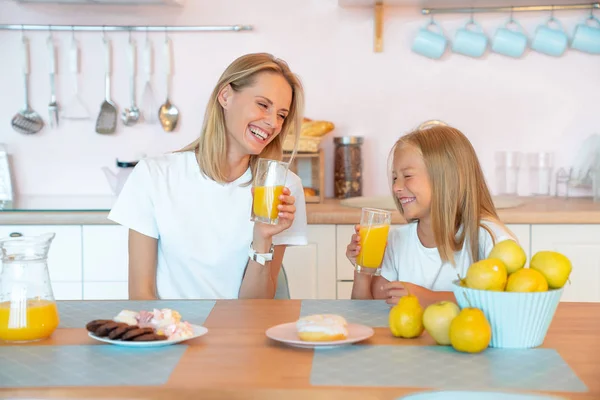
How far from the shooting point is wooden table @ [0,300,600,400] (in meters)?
1.04

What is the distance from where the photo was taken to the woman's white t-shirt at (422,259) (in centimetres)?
175

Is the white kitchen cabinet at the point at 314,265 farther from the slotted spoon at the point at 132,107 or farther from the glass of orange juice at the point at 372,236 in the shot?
the glass of orange juice at the point at 372,236

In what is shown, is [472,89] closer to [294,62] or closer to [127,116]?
[294,62]

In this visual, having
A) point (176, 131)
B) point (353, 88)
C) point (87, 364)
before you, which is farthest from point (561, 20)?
point (87, 364)

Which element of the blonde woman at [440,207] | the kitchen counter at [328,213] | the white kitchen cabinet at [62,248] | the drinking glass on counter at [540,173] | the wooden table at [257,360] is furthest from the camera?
the drinking glass on counter at [540,173]

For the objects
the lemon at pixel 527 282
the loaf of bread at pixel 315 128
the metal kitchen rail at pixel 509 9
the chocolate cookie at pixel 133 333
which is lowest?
the chocolate cookie at pixel 133 333

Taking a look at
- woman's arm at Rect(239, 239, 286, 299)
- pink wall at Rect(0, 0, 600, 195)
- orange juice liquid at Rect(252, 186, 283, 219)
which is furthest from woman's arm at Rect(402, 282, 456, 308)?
pink wall at Rect(0, 0, 600, 195)

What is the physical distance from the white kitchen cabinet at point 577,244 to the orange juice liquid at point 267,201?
132 centimetres

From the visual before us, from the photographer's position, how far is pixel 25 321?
1.27 meters

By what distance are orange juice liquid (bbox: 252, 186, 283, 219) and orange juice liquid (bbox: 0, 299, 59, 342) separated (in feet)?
1.81

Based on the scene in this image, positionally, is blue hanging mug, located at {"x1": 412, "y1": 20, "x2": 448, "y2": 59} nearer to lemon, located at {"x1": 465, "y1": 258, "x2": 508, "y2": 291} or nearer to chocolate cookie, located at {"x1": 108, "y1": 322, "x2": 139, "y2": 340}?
lemon, located at {"x1": 465, "y1": 258, "x2": 508, "y2": 291}

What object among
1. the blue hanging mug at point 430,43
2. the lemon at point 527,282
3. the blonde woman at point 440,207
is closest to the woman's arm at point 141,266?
the blonde woman at point 440,207

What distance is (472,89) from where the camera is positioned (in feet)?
10.6

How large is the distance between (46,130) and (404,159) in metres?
1.94
